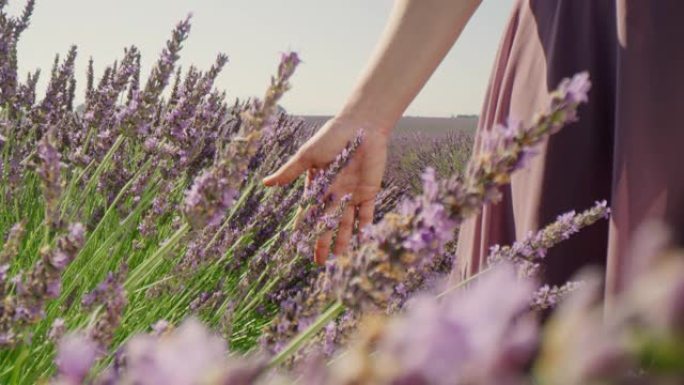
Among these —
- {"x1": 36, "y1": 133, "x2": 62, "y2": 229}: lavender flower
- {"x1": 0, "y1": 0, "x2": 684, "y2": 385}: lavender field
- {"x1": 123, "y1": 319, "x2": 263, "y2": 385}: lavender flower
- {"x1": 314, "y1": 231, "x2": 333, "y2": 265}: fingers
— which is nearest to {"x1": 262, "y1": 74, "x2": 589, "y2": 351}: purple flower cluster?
{"x1": 0, "y1": 0, "x2": 684, "y2": 385}: lavender field

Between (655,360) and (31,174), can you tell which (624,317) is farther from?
(31,174)

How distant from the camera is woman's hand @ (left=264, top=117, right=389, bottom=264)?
5.01ft

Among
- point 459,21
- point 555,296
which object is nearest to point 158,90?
point 459,21

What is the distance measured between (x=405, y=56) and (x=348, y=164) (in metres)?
0.24

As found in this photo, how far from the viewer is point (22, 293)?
2.51 feet

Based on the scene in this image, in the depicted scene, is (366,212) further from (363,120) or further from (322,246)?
(363,120)

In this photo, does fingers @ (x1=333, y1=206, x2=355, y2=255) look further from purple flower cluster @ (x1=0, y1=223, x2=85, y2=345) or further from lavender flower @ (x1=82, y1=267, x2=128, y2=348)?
purple flower cluster @ (x1=0, y1=223, x2=85, y2=345)

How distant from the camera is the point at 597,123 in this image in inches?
58.2

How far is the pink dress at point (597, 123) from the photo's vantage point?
1.31 metres

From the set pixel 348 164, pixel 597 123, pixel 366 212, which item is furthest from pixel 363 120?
pixel 597 123

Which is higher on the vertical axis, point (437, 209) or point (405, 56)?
point (405, 56)

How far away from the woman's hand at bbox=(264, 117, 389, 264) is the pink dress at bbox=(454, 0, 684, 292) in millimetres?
259

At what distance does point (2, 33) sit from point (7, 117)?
265 millimetres

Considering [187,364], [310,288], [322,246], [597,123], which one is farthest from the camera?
[322,246]
